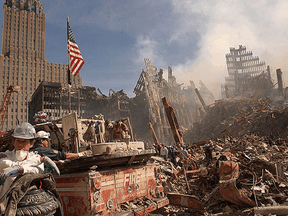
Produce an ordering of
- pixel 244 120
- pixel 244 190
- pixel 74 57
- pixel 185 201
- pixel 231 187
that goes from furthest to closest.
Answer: pixel 244 120, pixel 74 57, pixel 185 201, pixel 244 190, pixel 231 187

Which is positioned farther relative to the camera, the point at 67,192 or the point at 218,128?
the point at 218,128

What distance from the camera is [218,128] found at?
109 feet

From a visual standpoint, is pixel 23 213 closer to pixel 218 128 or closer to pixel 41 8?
pixel 218 128

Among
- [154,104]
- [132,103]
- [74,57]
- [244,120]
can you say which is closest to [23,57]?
[132,103]

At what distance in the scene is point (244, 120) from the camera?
2834 cm

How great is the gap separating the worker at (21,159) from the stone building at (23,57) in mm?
76114

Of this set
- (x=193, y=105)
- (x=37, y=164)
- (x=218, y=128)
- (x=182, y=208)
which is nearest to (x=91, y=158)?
(x=37, y=164)

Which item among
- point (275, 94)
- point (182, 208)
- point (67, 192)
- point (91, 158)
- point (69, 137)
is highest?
point (275, 94)

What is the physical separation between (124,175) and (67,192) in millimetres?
1306

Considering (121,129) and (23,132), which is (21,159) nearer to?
(23,132)

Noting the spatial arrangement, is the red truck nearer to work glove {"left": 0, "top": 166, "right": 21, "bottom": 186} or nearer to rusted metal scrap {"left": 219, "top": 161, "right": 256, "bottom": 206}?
rusted metal scrap {"left": 219, "top": 161, "right": 256, "bottom": 206}

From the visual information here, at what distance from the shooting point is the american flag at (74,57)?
387 inches

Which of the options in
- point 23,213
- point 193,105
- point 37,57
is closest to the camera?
point 23,213

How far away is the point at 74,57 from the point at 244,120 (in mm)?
24913
